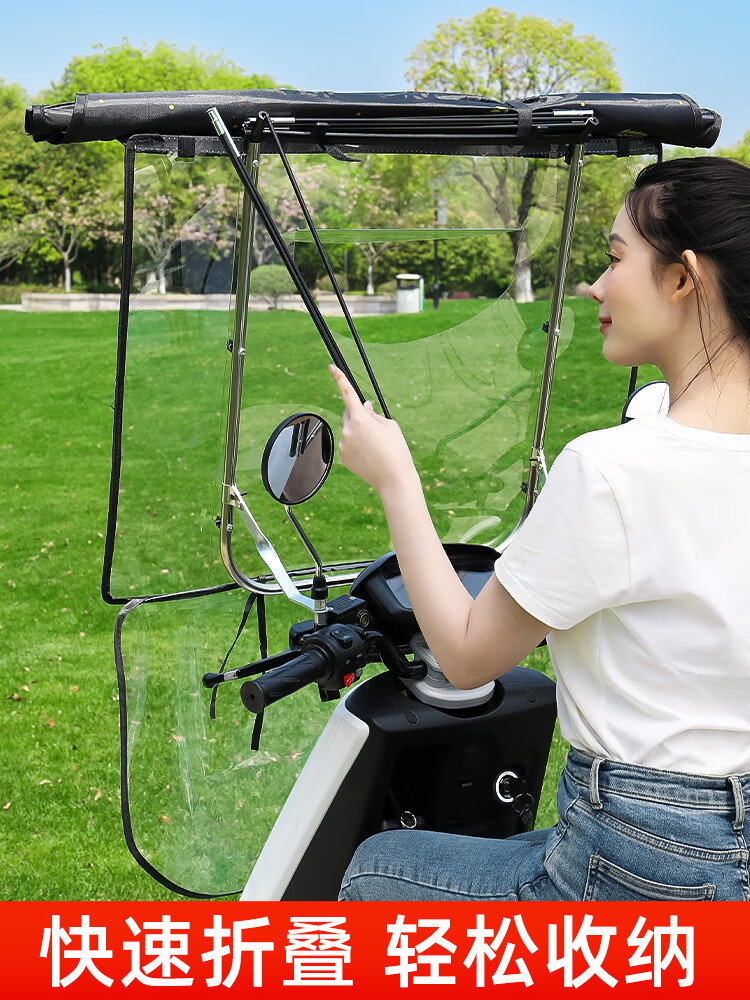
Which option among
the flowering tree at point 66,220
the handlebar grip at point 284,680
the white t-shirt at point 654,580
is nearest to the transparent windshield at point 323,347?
the handlebar grip at point 284,680

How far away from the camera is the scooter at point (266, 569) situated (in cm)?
175

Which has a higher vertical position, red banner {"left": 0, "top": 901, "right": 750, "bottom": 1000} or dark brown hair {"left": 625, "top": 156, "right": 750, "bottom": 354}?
dark brown hair {"left": 625, "top": 156, "right": 750, "bottom": 354}

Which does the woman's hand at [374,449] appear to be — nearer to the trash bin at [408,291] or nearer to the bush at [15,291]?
the trash bin at [408,291]

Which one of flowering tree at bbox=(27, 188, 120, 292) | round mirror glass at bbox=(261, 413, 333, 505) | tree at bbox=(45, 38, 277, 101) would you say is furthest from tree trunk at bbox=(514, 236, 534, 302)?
tree at bbox=(45, 38, 277, 101)

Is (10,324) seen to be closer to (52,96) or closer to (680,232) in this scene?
(680,232)

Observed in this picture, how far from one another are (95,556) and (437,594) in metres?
5.88

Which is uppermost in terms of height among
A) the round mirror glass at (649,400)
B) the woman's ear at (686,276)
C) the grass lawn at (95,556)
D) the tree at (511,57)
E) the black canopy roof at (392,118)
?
the tree at (511,57)

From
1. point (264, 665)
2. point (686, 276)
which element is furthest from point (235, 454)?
point (686, 276)

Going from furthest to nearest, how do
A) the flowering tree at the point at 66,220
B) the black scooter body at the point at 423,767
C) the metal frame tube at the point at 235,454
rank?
1. the flowering tree at the point at 66,220
2. the metal frame tube at the point at 235,454
3. the black scooter body at the point at 423,767

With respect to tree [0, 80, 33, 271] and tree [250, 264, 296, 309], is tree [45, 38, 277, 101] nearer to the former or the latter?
tree [0, 80, 33, 271]

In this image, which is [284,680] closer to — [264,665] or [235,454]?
[264,665]

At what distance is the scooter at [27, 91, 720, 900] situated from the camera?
1.75 metres

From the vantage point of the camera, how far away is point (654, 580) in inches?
52.1

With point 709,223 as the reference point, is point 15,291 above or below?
below
